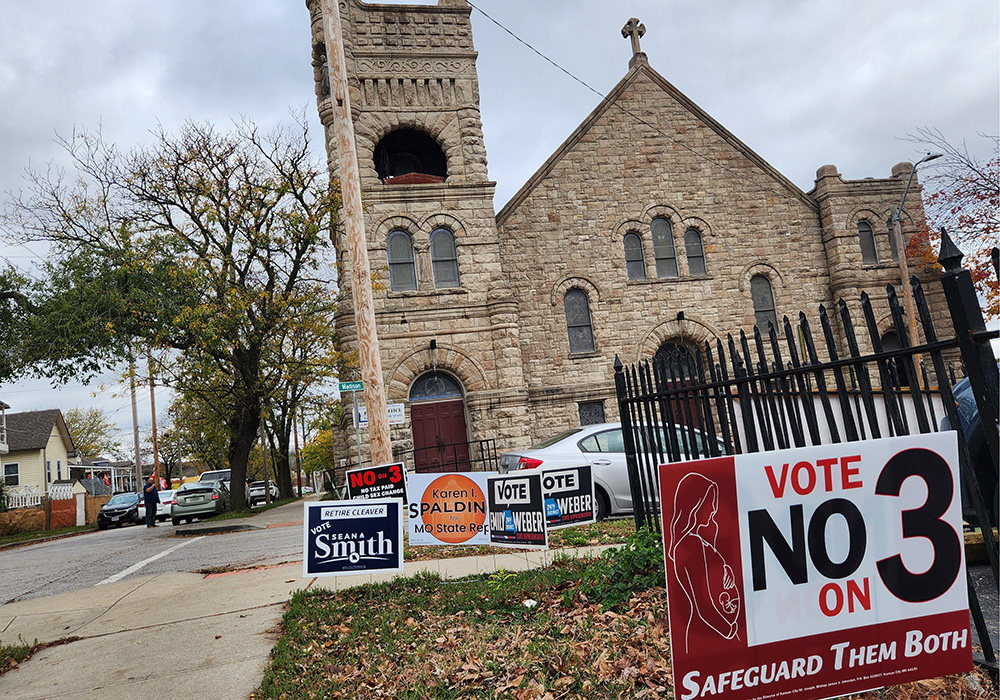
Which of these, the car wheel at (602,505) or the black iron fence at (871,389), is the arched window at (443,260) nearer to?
the car wheel at (602,505)

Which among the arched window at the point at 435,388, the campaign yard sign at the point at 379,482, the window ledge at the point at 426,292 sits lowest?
the campaign yard sign at the point at 379,482

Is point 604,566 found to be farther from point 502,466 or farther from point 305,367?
point 305,367

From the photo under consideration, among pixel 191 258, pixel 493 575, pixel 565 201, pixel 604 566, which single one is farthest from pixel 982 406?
pixel 191 258

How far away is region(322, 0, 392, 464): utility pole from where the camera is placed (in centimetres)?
866

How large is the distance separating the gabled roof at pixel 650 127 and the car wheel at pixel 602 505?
43.0 ft

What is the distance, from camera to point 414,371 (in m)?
19.2

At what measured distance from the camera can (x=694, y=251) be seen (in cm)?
2284

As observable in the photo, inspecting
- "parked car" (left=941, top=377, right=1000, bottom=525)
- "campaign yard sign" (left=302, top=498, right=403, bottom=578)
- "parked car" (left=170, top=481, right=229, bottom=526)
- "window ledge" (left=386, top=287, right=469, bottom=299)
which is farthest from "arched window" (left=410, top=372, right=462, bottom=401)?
"parked car" (left=941, top=377, right=1000, bottom=525)

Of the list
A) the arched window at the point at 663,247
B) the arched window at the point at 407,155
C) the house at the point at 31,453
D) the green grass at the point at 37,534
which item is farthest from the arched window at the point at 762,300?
the house at the point at 31,453

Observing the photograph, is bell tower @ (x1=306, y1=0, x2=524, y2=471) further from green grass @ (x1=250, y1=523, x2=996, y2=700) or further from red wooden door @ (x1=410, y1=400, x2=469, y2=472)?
green grass @ (x1=250, y1=523, x2=996, y2=700)

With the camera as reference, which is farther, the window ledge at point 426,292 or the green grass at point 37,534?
the green grass at point 37,534

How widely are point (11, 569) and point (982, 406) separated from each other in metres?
15.7

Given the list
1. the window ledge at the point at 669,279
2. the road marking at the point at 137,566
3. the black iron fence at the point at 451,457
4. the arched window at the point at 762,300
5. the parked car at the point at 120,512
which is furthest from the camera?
the parked car at the point at 120,512

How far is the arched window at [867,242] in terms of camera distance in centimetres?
2339
